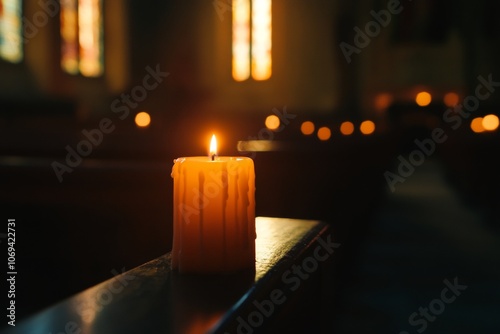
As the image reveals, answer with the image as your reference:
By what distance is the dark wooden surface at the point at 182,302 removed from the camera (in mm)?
485

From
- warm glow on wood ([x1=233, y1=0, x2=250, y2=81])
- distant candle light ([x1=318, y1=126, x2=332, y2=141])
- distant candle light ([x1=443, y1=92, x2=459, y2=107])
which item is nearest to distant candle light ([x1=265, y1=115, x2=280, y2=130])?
distant candle light ([x1=318, y1=126, x2=332, y2=141])

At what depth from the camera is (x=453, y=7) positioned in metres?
10.5

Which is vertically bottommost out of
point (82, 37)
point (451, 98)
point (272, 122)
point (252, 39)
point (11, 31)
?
point (272, 122)

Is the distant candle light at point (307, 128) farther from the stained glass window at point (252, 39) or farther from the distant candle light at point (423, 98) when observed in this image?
the distant candle light at point (423, 98)

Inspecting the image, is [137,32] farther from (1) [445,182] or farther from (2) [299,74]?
(1) [445,182]

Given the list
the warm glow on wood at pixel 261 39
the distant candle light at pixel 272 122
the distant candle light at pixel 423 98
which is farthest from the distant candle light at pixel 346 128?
the warm glow on wood at pixel 261 39

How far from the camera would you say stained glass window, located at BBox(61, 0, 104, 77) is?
8711mm

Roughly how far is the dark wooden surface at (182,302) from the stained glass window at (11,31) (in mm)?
7735

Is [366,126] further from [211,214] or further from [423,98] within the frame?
[211,214]

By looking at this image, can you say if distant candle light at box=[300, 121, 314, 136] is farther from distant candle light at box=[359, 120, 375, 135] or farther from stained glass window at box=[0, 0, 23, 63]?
stained glass window at box=[0, 0, 23, 63]

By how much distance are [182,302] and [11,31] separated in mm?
8099

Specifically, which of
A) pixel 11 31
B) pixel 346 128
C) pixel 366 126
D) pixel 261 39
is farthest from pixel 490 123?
pixel 11 31

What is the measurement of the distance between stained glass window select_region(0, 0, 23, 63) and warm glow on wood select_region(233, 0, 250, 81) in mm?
4115

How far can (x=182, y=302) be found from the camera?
558 millimetres
